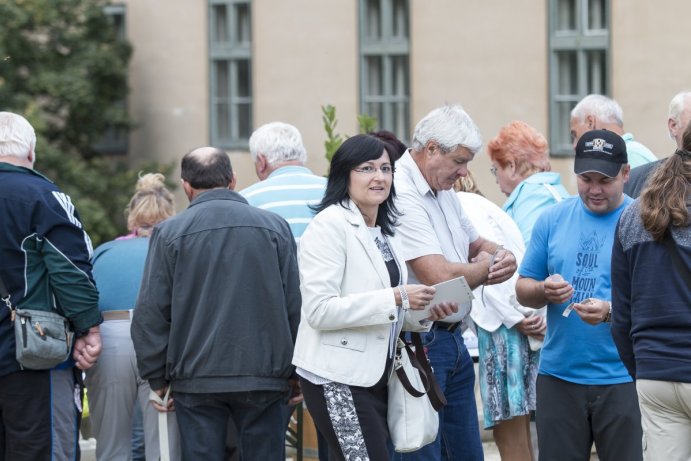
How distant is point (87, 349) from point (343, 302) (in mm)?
1804

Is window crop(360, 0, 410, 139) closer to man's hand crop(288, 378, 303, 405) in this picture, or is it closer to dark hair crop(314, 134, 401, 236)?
man's hand crop(288, 378, 303, 405)

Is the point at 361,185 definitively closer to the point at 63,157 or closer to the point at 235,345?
the point at 235,345

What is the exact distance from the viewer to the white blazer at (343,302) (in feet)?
→ 16.9

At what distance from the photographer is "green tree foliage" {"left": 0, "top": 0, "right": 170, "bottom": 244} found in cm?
2388

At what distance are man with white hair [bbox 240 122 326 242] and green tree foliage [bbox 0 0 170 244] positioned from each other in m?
16.5

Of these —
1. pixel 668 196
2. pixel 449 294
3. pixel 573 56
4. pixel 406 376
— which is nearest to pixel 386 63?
pixel 573 56

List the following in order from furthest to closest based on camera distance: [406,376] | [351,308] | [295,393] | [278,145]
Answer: [278,145] → [295,393] → [406,376] → [351,308]

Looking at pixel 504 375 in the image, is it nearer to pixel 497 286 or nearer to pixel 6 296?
pixel 497 286

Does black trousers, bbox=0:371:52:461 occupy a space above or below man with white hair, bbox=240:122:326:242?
below

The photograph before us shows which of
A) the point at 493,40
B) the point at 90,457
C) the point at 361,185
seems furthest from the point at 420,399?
the point at 493,40

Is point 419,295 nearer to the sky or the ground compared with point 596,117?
nearer to the ground

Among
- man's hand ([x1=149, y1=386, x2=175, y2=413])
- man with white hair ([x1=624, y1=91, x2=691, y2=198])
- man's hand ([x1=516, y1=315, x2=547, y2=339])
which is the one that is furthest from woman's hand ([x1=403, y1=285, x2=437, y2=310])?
man with white hair ([x1=624, y1=91, x2=691, y2=198])

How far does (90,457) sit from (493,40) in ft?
51.7

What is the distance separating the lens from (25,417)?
616 centimetres
